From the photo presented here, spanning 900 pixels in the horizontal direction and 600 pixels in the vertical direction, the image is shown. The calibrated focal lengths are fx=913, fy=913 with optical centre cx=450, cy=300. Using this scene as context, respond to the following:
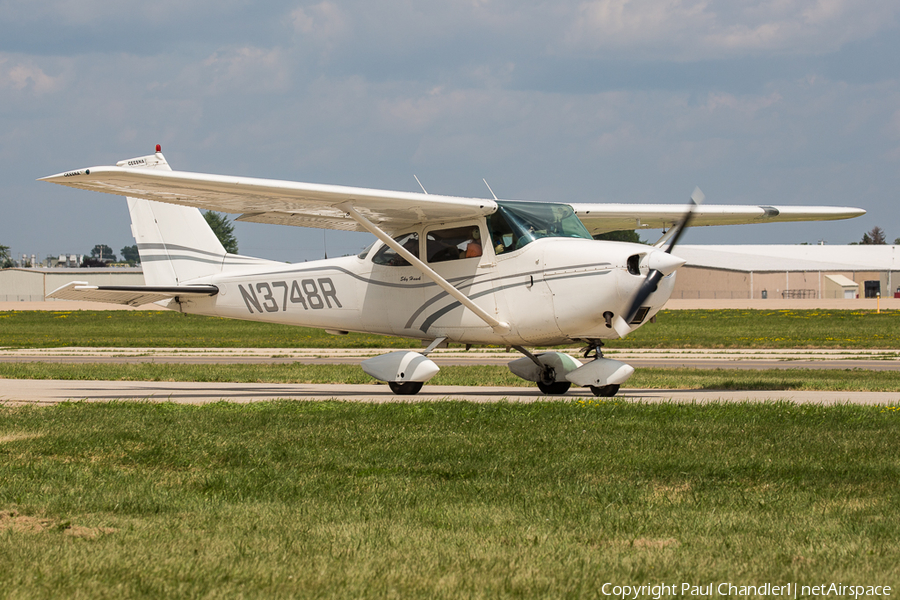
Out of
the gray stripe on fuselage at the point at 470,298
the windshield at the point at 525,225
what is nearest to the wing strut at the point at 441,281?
the gray stripe on fuselage at the point at 470,298

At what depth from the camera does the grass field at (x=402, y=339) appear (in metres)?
35.2

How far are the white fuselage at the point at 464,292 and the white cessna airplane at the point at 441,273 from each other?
2 centimetres

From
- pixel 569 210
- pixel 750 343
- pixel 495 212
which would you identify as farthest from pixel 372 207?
pixel 750 343

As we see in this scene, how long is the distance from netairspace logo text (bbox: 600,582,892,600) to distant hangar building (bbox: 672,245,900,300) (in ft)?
307

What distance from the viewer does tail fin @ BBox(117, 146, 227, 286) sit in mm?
18984

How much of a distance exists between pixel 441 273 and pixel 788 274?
93.5 meters

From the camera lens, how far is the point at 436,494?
265 inches

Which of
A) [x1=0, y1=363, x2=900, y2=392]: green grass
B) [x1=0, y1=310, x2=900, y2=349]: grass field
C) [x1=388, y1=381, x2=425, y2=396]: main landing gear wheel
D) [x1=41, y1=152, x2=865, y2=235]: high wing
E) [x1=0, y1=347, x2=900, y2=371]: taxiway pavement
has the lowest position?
[x1=0, y1=310, x2=900, y2=349]: grass field

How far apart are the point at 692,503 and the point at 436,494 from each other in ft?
6.02

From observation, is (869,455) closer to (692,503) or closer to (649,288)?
(692,503)

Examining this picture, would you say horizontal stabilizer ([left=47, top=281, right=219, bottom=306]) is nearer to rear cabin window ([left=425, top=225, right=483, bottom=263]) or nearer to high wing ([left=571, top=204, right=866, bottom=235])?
rear cabin window ([left=425, top=225, right=483, bottom=263])

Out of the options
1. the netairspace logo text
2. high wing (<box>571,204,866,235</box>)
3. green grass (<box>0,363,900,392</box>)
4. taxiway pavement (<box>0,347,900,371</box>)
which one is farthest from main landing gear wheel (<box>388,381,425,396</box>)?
the netairspace logo text

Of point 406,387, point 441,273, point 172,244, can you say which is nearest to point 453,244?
point 441,273

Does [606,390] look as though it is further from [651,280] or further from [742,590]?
[742,590]
